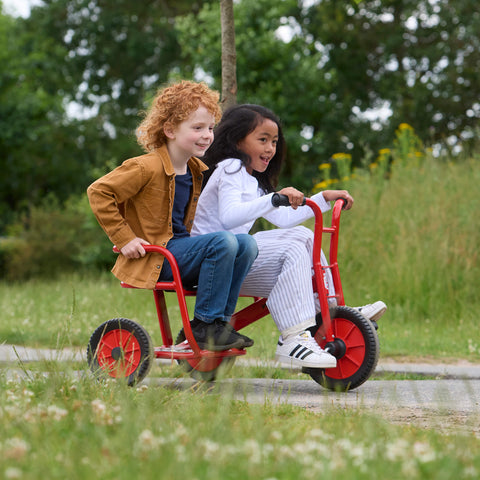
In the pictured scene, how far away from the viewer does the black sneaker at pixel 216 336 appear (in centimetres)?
383

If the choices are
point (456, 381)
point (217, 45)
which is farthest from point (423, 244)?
point (217, 45)

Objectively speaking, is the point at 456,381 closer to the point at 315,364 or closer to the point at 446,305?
the point at 315,364

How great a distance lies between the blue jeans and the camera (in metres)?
3.81

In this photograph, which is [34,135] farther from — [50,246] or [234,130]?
[234,130]

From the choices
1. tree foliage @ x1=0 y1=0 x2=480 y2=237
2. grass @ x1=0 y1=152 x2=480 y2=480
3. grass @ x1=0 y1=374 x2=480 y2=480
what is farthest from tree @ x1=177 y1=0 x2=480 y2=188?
grass @ x1=0 y1=374 x2=480 y2=480

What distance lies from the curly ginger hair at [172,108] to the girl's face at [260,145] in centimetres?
28

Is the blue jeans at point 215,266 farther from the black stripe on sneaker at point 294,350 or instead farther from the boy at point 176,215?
the black stripe on sneaker at point 294,350

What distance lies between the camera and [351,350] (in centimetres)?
407

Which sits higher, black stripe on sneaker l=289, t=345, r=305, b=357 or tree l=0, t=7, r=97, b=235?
tree l=0, t=7, r=97, b=235

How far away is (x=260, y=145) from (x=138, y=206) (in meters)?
0.85

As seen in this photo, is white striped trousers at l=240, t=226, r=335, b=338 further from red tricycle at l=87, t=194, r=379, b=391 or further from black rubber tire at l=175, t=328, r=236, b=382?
black rubber tire at l=175, t=328, r=236, b=382

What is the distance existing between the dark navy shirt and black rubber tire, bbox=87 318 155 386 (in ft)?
1.86

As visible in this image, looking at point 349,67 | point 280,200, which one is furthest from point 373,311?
point 349,67

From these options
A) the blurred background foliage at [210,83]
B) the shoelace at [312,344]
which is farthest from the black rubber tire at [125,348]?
the blurred background foliage at [210,83]
